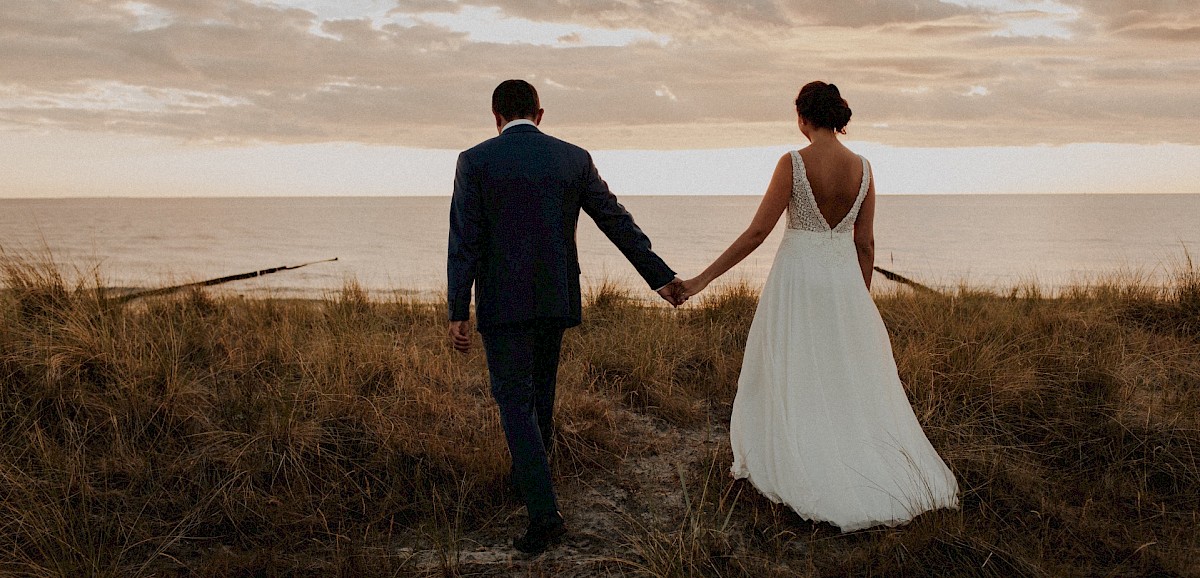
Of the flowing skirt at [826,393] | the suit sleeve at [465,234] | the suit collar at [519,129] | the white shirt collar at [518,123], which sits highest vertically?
the white shirt collar at [518,123]

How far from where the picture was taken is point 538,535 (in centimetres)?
350

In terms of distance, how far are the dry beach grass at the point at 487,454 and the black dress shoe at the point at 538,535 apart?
8 cm

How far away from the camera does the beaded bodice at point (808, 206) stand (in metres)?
3.82

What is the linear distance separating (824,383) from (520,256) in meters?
1.71

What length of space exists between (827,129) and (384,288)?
589 inches

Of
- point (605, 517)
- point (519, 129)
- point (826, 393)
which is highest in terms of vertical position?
point (519, 129)

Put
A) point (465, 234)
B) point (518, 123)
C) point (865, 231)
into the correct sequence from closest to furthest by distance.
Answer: point (465, 234) < point (518, 123) < point (865, 231)

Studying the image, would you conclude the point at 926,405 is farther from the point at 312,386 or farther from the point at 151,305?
the point at 151,305

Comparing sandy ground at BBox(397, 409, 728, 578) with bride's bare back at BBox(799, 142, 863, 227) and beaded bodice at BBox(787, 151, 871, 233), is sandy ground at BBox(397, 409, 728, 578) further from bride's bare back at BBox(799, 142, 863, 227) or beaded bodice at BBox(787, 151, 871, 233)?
bride's bare back at BBox(799, 142, 863, 227)

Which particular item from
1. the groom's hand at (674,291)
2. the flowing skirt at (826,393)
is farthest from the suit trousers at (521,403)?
the flowing skirt at (826,393)

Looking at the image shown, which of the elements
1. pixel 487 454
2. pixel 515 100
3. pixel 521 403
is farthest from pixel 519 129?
pixel 487 454

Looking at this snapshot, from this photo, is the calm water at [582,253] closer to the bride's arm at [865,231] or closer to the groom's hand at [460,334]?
the bride's arm at [865,231]

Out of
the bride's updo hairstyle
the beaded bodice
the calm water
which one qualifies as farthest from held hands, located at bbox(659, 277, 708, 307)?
the calm water

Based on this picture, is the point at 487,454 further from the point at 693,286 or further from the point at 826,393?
the point at 826,393
